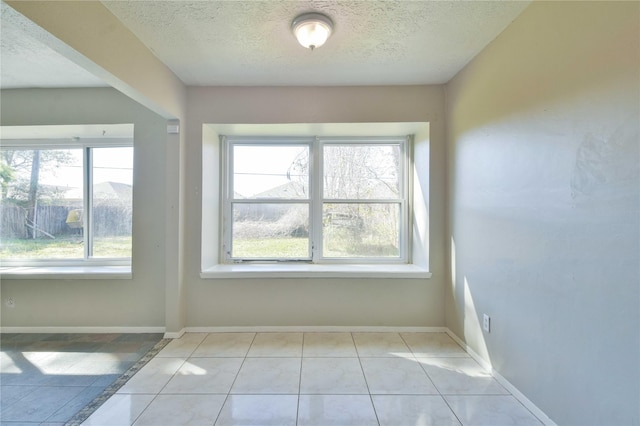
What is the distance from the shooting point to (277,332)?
2.68 metres

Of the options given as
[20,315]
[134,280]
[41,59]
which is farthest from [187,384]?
[41,59]

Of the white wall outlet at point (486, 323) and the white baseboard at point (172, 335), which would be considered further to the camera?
the white baseboard at point (172, 335)

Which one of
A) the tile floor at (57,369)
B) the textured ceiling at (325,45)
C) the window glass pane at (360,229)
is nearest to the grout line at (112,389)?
the tile floor at (57,369)

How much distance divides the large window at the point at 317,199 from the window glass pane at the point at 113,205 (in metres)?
1.07

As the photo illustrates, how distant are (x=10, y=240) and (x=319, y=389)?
3787 mm

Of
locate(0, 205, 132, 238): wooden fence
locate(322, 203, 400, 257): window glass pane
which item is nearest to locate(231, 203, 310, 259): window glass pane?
locate(322, 203, 400, 257): window glass pane

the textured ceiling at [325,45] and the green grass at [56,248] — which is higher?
the textured ceiling at [325,45]

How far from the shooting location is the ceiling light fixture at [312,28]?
169 centimetres

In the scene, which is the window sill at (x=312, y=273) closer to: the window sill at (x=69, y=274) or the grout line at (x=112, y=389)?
the grout line at (x=112, y=389)

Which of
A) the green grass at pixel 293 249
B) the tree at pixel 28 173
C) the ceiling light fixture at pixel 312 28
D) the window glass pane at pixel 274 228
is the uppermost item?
the ceiling light fixture at pixel 312 28

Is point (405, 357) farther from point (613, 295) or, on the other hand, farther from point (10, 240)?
point (10, 240)

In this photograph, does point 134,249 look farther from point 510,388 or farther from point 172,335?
point 510,388

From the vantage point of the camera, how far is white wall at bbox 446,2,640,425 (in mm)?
1156

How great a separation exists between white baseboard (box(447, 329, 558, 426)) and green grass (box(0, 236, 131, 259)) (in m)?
3.53
